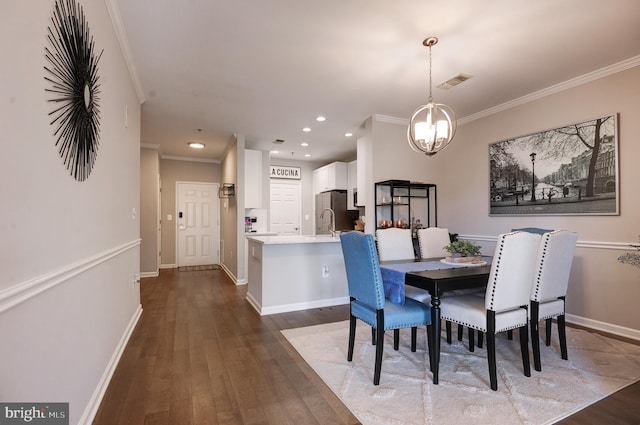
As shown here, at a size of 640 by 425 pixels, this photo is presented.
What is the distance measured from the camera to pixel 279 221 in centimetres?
756

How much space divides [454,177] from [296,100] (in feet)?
8.79

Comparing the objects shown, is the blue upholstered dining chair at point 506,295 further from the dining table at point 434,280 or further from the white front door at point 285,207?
the white front door at point 285,207

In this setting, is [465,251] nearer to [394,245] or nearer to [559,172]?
[394,245]

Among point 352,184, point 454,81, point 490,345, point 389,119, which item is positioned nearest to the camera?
point 490,345

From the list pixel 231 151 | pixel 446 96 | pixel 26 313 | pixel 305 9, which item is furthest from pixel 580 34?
pixel 231 151

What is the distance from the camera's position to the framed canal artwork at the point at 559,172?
316 cm

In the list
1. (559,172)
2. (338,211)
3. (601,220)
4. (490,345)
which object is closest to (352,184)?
(338,211)

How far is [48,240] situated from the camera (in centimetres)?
127

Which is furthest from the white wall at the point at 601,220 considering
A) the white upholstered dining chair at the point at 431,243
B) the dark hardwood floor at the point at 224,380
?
the dark hardwood floor at the point at 224,380

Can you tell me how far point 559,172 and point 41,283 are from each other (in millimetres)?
4485

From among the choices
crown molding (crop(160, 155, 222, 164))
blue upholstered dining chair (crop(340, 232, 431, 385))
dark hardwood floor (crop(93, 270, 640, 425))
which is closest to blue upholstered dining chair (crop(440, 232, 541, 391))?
blue upholstered dining chair (crop(340, 232, 431, 385))

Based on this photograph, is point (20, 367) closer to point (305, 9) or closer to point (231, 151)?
point (305, 9)

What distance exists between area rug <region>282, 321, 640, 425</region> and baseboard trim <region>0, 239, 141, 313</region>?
1657 millimetres

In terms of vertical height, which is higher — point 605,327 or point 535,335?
point 535,335
